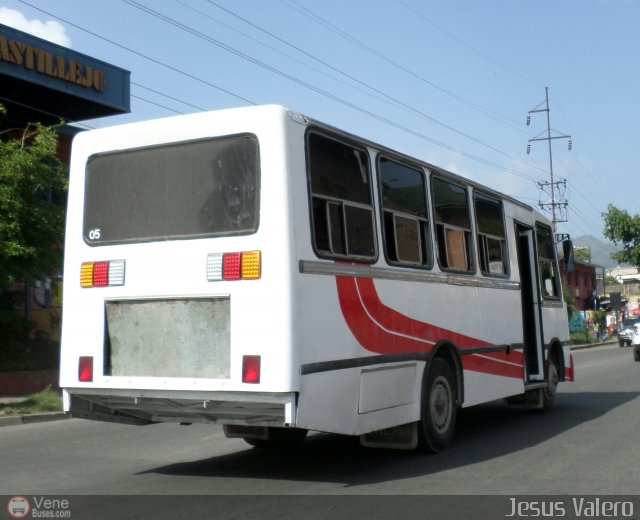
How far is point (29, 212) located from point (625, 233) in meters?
44.8

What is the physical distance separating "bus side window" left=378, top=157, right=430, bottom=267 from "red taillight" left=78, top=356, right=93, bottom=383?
2.89m

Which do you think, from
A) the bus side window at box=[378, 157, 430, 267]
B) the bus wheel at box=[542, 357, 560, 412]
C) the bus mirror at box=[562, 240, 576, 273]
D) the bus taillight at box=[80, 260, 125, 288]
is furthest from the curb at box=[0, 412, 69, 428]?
the bus mirror at box=[562, 240, 576, 273]

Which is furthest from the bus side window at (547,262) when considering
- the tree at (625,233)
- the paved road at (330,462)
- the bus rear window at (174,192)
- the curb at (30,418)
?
the tree at (625,233)

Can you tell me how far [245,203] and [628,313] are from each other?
85856 mm

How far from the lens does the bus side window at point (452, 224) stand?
9586mm

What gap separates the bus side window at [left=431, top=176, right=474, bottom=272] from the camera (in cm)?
959

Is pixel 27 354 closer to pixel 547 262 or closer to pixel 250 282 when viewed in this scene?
pixel 547 262

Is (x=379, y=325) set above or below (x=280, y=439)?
above

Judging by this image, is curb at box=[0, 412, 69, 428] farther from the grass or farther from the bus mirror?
the bus mirror

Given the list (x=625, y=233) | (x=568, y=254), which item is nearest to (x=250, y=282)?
(x=568, y=254)

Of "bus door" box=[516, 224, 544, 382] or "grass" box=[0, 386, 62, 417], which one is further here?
"grass" box=[0, 386, 62, 417]

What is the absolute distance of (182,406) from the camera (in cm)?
744
